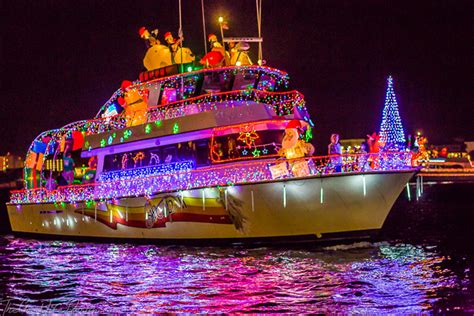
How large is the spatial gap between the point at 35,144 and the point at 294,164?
12562 millimetres

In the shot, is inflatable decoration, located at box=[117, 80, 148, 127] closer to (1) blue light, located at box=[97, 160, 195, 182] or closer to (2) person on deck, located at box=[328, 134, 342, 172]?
(1) blue light, located at box=[97, 160, 195, 182]

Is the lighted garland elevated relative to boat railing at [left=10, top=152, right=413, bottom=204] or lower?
elevated

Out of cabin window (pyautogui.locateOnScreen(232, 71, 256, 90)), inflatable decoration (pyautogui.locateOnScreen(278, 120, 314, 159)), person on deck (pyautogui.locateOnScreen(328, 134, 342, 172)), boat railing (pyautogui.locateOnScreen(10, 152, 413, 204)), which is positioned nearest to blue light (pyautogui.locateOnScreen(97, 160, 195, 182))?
boat railing (pyautogui.locateOnScreen(10, 152, 413, 204))

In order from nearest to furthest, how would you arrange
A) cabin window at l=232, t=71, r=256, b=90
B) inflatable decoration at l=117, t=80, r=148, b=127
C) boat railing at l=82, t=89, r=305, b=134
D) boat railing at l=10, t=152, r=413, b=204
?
boat railing at l=10, t=152, r=413, b=204 → boat railing at l=82, t=89, r=305, b=134 → cabin window at l=232, t=71, r=256, b=90 → inflatable decoration at l=117, t=80, r=148, b=127

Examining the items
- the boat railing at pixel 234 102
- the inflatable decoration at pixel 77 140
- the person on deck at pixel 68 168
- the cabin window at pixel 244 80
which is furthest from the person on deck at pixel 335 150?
the person on deck at pixel 68 168

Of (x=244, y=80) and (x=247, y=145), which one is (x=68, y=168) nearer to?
(x=244, y=80)

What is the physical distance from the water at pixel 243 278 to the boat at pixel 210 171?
31.7 inches

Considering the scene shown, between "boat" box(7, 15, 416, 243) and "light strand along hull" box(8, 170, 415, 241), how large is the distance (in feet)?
0.10

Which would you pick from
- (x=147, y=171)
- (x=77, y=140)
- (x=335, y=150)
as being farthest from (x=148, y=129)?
(x=335, y=150)

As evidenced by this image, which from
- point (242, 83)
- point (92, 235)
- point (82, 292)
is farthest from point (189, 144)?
point (82, 292)

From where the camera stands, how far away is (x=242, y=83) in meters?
19.7

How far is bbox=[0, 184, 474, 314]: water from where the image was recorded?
11.5 metres

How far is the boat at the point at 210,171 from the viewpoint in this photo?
16312 millimetres

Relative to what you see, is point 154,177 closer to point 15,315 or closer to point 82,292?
point 82,292
